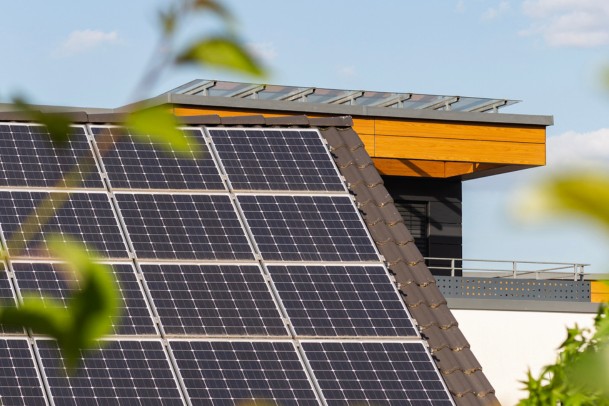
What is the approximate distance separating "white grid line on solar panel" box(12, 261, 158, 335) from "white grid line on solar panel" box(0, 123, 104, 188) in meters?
1.02

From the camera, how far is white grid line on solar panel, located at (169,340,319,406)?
28.9 ft

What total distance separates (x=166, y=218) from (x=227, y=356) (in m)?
1.86

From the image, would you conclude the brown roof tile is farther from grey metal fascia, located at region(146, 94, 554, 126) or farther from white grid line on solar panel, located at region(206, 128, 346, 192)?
grey metal fascia, located at region(146, 94, 554, 126)

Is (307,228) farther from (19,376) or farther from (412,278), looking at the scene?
(19,376)

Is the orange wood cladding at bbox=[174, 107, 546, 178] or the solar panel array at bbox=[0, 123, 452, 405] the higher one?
the orange wood cladding at bbox=[174, 107, 546, 178]

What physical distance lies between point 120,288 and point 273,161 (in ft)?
8.80

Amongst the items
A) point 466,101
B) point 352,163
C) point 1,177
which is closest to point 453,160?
point 466,101

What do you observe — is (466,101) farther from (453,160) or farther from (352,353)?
(352,353)

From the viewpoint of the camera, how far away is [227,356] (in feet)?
30.1

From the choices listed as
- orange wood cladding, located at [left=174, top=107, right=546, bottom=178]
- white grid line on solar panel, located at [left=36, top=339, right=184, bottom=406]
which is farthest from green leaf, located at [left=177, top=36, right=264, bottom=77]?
orange wood cladding, located at [left=174, top=107, right=546, bottom=178]

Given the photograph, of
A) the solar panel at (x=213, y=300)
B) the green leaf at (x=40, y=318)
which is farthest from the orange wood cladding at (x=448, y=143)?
the green leaf at (x=40, y=318)

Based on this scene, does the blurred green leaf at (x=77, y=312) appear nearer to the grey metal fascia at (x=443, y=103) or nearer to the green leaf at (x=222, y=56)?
the green leaf at (x=222, y=56)

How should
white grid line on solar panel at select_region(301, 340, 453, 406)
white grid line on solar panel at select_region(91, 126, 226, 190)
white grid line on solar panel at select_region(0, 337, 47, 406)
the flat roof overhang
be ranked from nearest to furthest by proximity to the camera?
white grid line on solar panel at select_region(0, 337, 47, 406) → white grid line on solar panel at select_region(301, 340, 453, 406) → white grid line on solar panel at select_region(91, 126, 226, 190) → the flat roof overhang

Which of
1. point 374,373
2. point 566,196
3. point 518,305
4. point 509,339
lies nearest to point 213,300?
point 374,373
